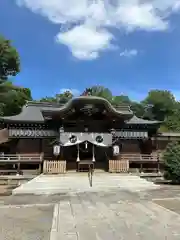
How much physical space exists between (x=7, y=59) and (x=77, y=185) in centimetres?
2705

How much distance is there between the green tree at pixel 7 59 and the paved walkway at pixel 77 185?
982 inches

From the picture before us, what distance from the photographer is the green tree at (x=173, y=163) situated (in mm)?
13742

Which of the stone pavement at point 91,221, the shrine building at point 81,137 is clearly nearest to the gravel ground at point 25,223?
the stone pavement at point 91,221

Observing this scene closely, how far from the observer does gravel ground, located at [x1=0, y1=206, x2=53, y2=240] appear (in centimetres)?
533

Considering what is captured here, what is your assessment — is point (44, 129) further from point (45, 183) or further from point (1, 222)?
point (1, 222)

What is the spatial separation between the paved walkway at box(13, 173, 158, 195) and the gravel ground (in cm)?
407

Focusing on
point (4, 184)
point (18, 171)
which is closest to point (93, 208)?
point (4, 184)

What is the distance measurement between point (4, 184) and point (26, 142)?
5.46 meters

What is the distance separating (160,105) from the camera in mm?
60281

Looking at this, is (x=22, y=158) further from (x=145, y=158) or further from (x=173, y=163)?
(x=173, y=163)

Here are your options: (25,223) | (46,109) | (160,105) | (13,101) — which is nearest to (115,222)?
(25,223)

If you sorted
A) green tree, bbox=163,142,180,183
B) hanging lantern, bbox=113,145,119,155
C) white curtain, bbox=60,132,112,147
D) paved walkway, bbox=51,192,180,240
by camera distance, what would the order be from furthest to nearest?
hanging lantern, bbox=113,145,119,155
white curtain, bbox=60,132,112,147
green tree, bbox=163,142,180,183
paved walkway, bbox=51,192,180,240

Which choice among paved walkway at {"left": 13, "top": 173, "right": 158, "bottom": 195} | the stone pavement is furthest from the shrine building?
the stone pavement

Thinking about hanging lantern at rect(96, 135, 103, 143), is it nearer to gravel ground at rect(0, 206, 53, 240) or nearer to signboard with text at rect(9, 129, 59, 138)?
signboard with text at rect(9, 129, 59, 138)
